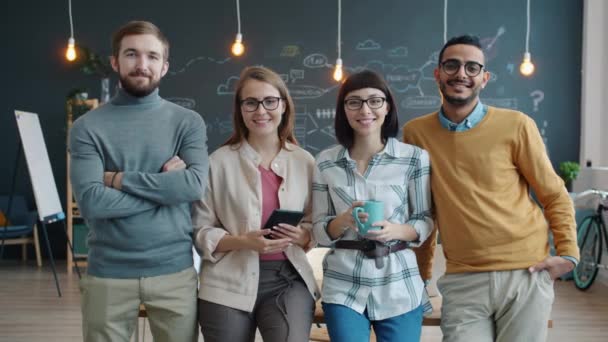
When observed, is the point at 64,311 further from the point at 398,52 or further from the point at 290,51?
the point at 398,52

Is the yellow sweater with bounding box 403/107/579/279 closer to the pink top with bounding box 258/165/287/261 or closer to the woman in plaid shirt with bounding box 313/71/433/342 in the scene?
the woman in plaid shirt with bounding box 313/71/433/342

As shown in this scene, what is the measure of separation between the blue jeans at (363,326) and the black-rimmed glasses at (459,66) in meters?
0.84

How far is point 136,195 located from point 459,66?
1.18 m

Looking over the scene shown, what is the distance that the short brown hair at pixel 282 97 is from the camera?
2110 mm

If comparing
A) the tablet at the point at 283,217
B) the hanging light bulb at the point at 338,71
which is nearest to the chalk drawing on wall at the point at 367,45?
the hanging light bulb at the point at 338,71

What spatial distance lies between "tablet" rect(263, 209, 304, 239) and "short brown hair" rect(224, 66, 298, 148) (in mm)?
338

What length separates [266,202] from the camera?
2078 millimetres

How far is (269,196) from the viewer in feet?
6.84

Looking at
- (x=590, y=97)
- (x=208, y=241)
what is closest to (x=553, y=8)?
(x=590, y=97)

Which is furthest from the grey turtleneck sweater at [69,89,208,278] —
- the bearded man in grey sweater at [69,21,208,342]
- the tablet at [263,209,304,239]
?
the tablet at [263,209,304,239]

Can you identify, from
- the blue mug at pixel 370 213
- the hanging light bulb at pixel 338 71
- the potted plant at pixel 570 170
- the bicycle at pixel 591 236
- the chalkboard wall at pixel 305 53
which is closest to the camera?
the blue mug at pixel 370 213

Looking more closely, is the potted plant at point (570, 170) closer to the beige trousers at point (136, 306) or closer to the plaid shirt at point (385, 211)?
the plaid shirt at point (385, 211)

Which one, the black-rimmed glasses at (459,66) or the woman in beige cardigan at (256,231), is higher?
the black-rimmed glasses at (459,66)

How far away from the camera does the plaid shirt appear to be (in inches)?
76.1
